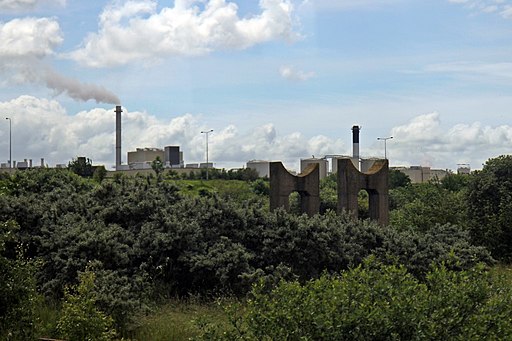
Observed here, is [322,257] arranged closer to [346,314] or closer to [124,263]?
[124,263]

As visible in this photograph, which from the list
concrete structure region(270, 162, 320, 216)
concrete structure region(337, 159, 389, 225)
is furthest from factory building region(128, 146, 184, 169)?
concrete structure region(270, 162, 320, 216)

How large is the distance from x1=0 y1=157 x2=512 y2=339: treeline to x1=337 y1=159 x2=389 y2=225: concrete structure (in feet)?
14.8

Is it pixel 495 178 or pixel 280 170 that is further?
pixel 495 178

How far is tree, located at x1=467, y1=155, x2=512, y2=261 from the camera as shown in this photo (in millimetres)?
23531

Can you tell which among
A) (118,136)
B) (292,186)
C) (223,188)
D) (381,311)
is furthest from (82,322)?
(118,136)

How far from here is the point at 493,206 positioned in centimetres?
2462

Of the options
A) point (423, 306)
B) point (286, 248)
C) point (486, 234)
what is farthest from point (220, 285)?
point (486, 234)

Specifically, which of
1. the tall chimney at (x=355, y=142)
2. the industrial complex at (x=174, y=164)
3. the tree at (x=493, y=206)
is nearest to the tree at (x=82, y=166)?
the industrial complex at (x=174, y=164)

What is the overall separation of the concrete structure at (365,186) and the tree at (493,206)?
3.51 meters

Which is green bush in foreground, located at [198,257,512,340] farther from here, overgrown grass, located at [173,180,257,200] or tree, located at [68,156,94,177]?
tree, located at [68,156,94,177]

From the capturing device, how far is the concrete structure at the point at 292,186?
1978 centimetres

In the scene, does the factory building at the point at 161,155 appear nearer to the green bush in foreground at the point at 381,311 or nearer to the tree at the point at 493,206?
the tree at the point at 493,206

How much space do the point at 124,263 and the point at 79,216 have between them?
1.99 meters

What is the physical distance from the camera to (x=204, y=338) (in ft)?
22.3
